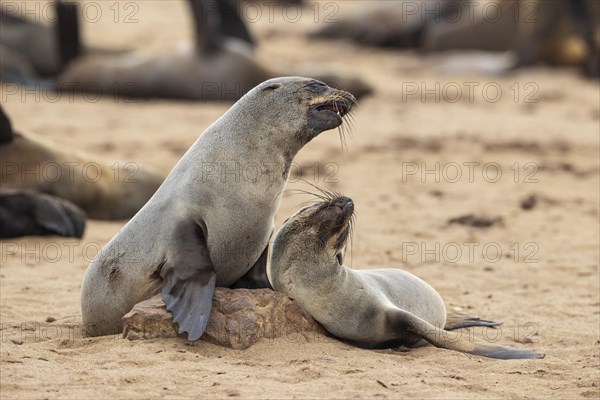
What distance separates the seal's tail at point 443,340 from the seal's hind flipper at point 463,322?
0.54 metres

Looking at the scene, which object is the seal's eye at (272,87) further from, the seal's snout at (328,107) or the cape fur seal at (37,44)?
the cape fur seal at (37,44)

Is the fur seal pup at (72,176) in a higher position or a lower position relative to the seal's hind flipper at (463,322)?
higher

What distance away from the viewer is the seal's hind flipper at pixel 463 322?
18.6 feet

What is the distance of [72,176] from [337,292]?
12.2 feet

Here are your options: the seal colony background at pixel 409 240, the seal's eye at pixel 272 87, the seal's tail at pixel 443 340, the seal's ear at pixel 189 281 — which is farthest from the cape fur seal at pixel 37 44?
the seal's tail at pixel 443 340

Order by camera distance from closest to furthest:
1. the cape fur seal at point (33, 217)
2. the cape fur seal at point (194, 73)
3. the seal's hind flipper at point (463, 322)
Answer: the seal's hind flipper at point (463, 322) → the cape fur seal at point (33, 217) → the cape fur seal at point (194, 73)

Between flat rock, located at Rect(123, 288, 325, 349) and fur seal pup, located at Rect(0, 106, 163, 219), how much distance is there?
11.2 feet

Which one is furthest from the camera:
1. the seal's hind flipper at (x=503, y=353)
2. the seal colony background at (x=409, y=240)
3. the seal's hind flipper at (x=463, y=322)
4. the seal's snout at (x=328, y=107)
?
the seal's hind flipper at (x=463, y=322)

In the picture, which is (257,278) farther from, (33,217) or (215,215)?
(33,217)

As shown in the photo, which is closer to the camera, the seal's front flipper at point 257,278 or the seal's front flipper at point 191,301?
the seal's front flipper at point 191,301

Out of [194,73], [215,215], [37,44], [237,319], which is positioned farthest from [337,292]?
[37,44]

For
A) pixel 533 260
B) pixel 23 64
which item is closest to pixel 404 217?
pixel 533 260

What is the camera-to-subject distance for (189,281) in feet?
15.7

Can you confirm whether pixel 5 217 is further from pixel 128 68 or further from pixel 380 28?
pixel 380 28
